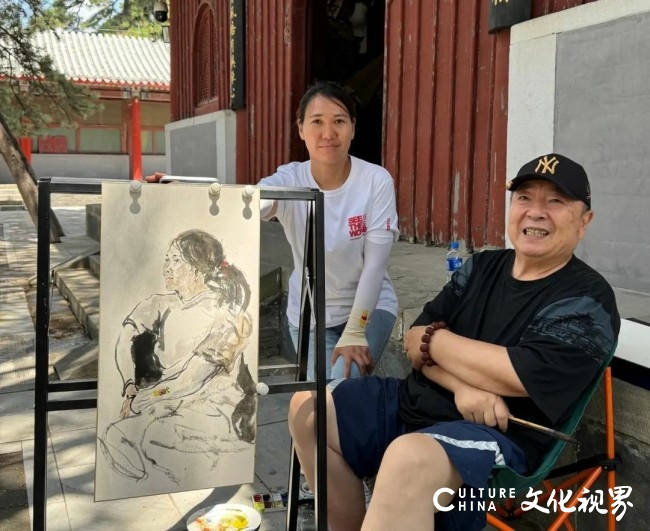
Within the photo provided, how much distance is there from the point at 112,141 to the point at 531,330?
23.5m

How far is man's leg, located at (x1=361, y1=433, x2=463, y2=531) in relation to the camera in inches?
69.7

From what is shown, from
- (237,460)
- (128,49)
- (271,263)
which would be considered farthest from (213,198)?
(128,49)

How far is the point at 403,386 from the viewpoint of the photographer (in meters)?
2.35

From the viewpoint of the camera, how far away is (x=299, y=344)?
2457mm

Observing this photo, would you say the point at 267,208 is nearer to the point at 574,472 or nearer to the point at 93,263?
the point at 574,472

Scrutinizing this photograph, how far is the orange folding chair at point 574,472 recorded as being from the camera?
1929 millimetres

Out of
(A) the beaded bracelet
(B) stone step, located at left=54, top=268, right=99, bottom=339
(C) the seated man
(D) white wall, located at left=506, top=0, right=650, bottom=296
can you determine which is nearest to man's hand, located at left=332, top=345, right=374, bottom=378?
(C) the seated man

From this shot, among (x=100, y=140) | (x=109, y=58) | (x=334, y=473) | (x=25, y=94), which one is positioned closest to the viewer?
(x=334, y=473)

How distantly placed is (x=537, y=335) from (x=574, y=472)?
0.59 meters

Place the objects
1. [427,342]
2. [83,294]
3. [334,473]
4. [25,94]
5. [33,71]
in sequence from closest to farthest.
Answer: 1. [427,342]
2. [334,473]
3. [83,294]
4. [33,71]
5. [25,94]

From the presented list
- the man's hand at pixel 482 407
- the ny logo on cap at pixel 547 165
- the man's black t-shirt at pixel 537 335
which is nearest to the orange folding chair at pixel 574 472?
the man's black t-shirt at pixel 537 335

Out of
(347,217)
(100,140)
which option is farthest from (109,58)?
(347,217)

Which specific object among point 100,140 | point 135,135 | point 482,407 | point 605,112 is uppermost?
point 135,135

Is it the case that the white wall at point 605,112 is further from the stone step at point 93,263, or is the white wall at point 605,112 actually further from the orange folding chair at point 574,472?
the stone step at point 93,263
